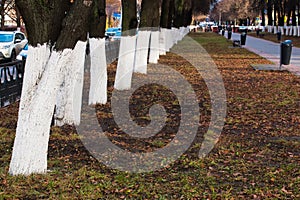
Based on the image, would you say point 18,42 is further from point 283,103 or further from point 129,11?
point 283,103

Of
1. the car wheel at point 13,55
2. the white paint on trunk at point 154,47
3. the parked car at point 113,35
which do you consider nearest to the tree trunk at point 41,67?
the white paint on trunk at point 154,47

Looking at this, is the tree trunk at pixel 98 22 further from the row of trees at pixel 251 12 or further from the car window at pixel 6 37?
the row of trees at pixel 251 12

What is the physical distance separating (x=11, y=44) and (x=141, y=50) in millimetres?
10801

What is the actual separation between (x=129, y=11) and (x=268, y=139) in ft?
21.7

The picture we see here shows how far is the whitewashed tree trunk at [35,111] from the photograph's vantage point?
586 centimetres

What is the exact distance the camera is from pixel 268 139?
7984 millimetres

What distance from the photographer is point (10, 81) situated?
11609 mm

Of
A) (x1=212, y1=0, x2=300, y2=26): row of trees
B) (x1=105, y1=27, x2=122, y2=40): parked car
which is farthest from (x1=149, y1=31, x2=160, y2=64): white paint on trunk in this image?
(x1=212, y1=0, x2=300, y2=26): row of trees

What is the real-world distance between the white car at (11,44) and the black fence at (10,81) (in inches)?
480

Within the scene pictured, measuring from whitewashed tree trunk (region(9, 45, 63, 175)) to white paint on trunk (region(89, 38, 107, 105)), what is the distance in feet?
14.1

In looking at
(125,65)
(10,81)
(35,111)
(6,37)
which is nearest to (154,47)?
(125,65)

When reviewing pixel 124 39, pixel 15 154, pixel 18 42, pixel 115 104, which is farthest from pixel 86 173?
pixel 18 42

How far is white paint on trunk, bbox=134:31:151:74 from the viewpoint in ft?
51.5

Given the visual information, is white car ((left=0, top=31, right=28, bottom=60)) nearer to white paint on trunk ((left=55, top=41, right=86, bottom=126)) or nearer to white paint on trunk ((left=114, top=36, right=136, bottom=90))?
white paint on trunk ((left=114, top=36, right=136, bottom=90))
